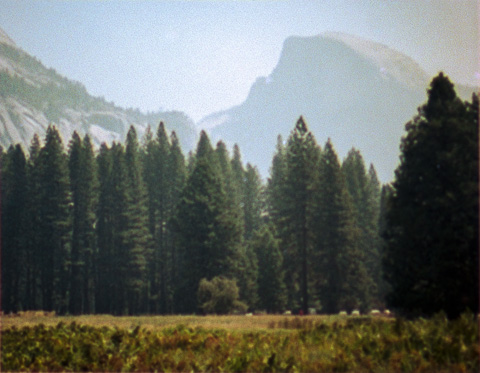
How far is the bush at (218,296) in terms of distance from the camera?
1547 inches

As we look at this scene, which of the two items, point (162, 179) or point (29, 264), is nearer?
point (29, 264)

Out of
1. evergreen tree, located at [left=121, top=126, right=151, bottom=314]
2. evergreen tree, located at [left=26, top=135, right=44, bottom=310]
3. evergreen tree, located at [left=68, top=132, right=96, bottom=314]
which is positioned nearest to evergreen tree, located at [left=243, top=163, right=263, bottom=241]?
evergreen tree, located at [left=121, top=126, right=151, bottom=314]

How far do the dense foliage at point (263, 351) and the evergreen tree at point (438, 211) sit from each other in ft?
19.2

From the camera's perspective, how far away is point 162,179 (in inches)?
2613

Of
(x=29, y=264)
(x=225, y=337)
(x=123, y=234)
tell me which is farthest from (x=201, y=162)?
(x=225, y=337)

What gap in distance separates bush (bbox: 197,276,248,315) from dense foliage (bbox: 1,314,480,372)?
20.0 meters

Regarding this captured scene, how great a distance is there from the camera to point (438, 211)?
82.9ft

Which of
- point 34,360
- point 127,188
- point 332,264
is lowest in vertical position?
point 34,360

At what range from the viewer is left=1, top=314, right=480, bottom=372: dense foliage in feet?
45.6

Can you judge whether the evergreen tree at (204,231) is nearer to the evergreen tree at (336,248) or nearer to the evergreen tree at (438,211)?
the evergreen tree at (336,248)

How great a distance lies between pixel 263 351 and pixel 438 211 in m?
13.3

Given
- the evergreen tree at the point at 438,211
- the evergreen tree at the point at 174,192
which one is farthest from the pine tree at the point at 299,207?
the evergreen tree at the point at 438,211

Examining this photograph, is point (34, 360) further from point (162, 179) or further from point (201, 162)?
point (162, 179)

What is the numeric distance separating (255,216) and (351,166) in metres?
15.2
